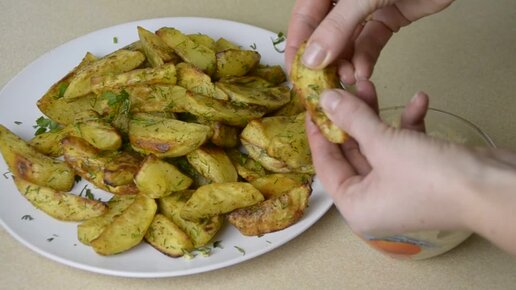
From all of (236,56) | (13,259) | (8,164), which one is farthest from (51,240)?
(236,56)

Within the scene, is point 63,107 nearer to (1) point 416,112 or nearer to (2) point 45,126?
(2) point 45,126

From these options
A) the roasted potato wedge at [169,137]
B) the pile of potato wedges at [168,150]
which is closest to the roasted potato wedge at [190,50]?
the pile of potato wedges at [168,150]

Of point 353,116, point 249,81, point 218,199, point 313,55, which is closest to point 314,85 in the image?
point 313,55

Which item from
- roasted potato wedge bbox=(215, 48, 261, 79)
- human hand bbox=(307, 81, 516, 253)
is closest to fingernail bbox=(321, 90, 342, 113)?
human hand bbox=(307, 81, 516, 253)

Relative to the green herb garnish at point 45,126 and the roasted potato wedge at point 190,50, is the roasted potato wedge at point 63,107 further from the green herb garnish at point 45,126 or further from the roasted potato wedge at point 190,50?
the roasted potato wedge at point 190,50

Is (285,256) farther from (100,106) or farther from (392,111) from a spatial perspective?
(100,106)

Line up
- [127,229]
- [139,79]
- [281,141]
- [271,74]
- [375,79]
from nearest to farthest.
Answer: [127,229]
[281,141]
[139,79]
[271,74]
[375,79]
